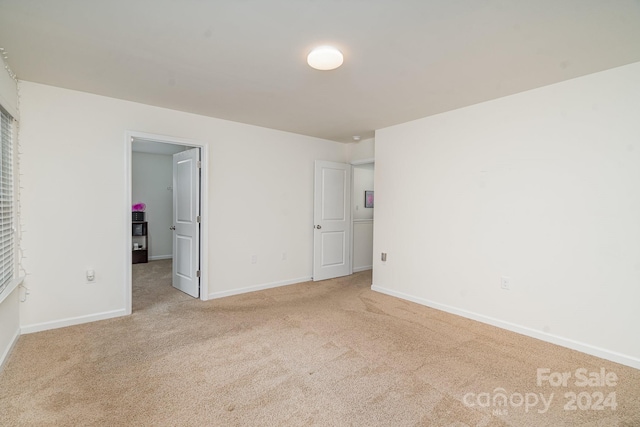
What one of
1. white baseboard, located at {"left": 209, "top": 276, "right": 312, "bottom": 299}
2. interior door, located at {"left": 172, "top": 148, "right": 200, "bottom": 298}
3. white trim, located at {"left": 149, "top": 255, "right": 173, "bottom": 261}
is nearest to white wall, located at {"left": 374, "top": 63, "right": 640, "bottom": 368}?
white baseboard, located at {"left": 209, "top": 276, "right": 312, "bottom": 299}

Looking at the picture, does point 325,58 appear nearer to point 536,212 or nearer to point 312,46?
point 312,46

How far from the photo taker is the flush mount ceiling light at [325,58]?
214 centimetres

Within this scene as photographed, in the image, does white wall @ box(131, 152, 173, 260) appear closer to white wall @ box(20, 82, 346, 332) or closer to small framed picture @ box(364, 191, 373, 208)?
white wall @ box(20, 82, 346, 332)

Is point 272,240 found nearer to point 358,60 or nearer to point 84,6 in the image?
point 358,60

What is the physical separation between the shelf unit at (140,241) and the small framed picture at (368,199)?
4.61m

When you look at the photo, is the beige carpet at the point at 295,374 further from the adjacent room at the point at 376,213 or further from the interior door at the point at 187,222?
the interior door at the point at 187,222

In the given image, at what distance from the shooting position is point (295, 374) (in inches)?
85.8

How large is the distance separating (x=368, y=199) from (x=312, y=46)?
409cm

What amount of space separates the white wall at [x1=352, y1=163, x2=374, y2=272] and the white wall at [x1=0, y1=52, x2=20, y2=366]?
4377 mm

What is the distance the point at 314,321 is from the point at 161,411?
164 cm

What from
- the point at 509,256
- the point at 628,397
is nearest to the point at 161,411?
the point at 628,397

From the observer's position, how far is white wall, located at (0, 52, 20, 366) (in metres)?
2.29

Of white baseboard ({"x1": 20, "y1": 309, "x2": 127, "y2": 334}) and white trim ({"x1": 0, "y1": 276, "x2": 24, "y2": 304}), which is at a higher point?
white trim ({"x1": 0, "y1": 276, "x2": 24, "y2": 304})

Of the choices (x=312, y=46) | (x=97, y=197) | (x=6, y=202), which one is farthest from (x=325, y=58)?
(x=6, y=202)
